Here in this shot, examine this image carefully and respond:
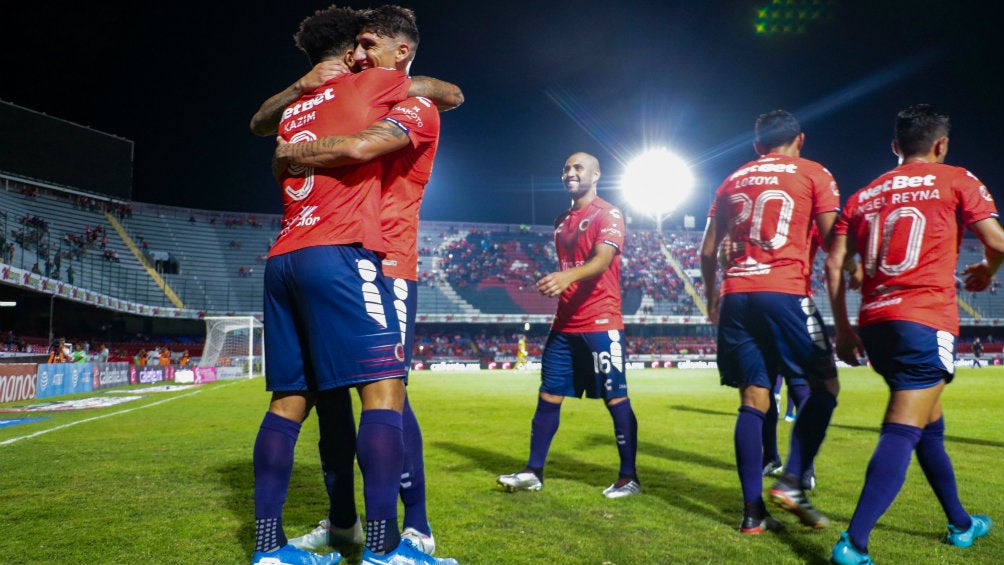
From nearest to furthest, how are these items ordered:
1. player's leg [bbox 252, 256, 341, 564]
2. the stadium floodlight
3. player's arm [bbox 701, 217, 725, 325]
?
1. player's leg [bbox 252, 256, 341, 564]
2. player's arm [bbox 701, 217, 725, 325]
3. the stadium floodlight

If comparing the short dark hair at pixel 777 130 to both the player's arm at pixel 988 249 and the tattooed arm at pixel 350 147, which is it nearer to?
the player's arm at pixel 988 249

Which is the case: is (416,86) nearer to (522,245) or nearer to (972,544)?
(972,544)

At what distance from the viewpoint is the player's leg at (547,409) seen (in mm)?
4559

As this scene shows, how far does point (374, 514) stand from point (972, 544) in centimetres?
293

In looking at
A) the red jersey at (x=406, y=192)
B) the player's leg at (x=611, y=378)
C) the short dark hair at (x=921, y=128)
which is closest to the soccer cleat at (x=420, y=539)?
the red jersey at (x=406, y=192)

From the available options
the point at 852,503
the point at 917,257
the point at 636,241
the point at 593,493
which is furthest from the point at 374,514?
the point at 636,241

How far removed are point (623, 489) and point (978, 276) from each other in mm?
2426

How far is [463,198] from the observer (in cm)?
6344

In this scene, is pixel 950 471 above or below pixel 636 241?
below

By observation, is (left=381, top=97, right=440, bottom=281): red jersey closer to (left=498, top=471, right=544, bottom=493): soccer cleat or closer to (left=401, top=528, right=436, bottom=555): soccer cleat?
(left=401, top=528, right=436, bottom=555): soccer cleat

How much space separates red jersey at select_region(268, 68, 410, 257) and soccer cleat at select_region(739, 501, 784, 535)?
238cm

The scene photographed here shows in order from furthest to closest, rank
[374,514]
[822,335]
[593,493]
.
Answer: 1. [593,493]
2. [822,335]
3. [374,514]

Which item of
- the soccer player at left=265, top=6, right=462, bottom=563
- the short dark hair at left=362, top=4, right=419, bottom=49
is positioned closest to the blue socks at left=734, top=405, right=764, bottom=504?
the soccer player at left=265, top=6, right=462, bottom=563

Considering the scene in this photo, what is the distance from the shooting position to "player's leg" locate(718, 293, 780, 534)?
350 cm
